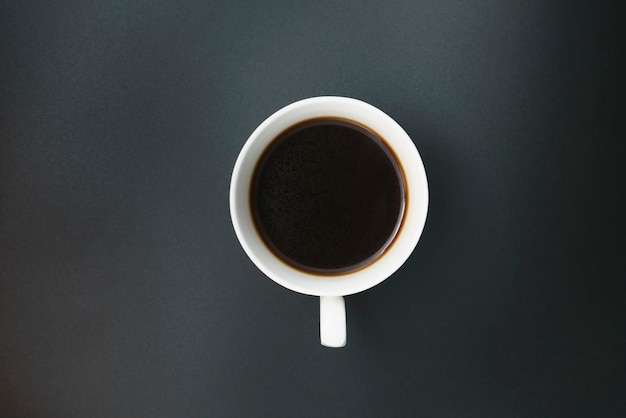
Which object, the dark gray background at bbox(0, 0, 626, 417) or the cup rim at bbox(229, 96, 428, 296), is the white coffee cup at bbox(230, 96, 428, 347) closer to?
the cup rim at bbox(229, 96, 428, 296)

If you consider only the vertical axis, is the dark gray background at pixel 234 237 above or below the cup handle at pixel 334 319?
above

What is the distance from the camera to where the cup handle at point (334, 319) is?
2.05ft

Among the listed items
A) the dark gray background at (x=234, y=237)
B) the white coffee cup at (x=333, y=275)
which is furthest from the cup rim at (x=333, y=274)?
the dark gray background at (x=234, y=237)

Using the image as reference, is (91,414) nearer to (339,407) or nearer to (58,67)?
(339,407)

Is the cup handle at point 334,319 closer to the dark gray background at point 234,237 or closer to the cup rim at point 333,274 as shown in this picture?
the cup rim at point 333,274

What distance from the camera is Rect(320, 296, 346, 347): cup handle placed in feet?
2.05

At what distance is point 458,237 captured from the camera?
0.75 m

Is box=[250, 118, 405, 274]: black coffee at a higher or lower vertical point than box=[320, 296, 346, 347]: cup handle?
higher

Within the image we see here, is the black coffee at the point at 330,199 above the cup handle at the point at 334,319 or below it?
above

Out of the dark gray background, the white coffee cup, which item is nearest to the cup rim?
the white coffee cup

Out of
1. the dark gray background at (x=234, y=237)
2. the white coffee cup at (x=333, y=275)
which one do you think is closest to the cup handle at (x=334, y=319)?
the white coffee cup at (x=333, y=275)

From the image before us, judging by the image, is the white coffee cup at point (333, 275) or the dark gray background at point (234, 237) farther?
the dark gray background at point (234, 237)

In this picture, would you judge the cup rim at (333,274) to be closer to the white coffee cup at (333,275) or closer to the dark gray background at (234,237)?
the white coffee cup at (333,275)

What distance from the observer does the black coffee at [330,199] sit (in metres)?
0.66
